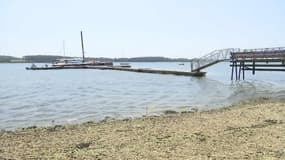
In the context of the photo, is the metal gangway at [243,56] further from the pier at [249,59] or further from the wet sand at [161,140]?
the wet sand at [161,140]

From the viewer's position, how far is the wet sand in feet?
29.5

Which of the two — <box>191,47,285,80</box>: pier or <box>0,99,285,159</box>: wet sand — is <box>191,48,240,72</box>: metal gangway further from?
<box>0,99,285,159</box>: wet sand

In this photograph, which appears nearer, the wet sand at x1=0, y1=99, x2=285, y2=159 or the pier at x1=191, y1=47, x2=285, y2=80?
the wet sand at x1=0, y1=99, x2=285, y2=159

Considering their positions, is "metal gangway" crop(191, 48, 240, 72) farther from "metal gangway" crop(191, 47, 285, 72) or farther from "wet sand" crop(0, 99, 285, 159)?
"wet sand" crop(0, 99, 285, 159)

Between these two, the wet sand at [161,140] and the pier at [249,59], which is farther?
the pier at [249,59]

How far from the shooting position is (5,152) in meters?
9.95

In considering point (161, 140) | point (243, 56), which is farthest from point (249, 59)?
point (161, 140)

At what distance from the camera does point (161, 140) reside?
415 inches

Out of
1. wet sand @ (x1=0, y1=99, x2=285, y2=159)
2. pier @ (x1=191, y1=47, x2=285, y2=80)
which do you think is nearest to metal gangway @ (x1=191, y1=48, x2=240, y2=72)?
pier @ (x1=191, y1=47, x2=285, y2=80)

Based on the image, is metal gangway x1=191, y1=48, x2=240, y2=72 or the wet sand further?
metal gangway x1=191, y1=48, x2=240, y2=72

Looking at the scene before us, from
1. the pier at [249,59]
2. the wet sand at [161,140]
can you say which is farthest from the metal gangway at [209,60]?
the wet sand at [161,140]

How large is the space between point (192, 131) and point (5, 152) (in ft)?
16.3

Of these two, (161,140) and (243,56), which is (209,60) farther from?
(161,140)

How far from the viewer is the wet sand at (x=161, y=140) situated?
898 cm
